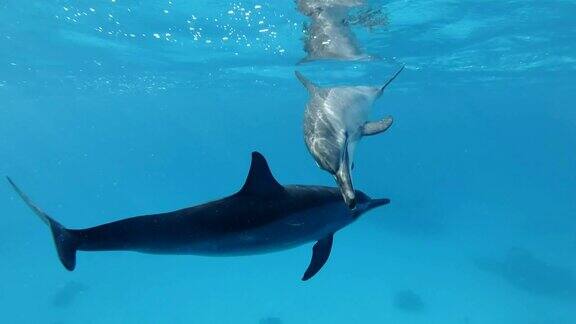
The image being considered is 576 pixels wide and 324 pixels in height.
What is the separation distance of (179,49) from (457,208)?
42149mm

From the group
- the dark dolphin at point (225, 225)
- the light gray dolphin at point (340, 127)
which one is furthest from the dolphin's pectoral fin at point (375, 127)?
the dark dolphin at point (225, 225)

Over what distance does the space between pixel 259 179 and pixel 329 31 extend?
13.3 m

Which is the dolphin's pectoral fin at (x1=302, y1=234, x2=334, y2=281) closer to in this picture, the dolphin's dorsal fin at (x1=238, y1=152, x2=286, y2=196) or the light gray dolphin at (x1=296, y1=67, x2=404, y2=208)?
the light gray dolphin at (x1=296, y1=67, x2=404, y2=208)

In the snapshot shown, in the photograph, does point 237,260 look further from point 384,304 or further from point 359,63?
point 359,63

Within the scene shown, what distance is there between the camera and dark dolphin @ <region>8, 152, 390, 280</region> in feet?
13.4

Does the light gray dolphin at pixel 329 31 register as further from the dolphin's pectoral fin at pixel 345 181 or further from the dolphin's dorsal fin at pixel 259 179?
the dolphin's dorsal fin at pixel 259 179

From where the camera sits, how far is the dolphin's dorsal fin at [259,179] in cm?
415

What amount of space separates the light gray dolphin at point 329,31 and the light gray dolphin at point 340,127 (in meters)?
5.89

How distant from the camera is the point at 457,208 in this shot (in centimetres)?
5509

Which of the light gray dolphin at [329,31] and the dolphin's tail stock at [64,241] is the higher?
the dolphin's tail stock at [64,241]

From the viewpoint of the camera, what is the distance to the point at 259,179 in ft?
13.6

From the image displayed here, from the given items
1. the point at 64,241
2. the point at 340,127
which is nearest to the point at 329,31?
the point at 340,127

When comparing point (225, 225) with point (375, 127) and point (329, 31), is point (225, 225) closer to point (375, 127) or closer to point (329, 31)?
point (375, 127)

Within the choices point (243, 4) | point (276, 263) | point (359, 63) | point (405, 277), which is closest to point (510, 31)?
point (359, 63)
